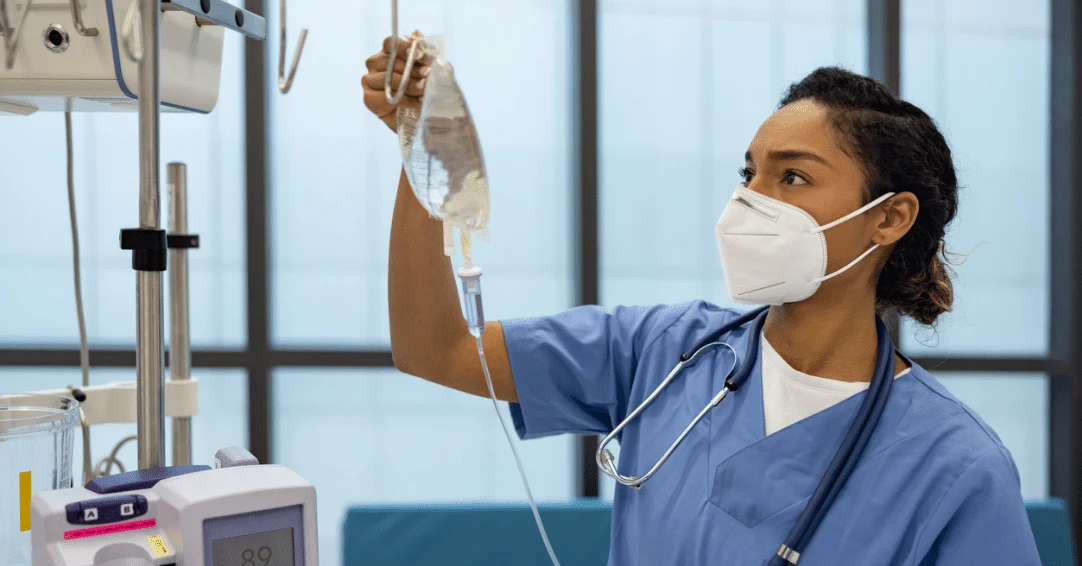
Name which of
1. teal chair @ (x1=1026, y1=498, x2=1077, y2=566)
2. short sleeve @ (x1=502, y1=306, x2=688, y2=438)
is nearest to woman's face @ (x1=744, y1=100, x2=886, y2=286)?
short sleeve @ (x1=502, y1=306, x2=688, y2=438)

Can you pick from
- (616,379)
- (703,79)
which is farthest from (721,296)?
(616,379)

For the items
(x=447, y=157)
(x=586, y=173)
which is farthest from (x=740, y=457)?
(x=586, y=173)

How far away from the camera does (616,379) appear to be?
4.28 feet

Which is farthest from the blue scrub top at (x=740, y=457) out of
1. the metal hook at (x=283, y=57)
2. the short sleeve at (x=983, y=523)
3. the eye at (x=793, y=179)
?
the metal hook at (x=283, y=57)

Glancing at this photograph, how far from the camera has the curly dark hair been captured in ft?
3.72

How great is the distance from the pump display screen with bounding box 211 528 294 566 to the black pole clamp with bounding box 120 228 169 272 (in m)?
0.24

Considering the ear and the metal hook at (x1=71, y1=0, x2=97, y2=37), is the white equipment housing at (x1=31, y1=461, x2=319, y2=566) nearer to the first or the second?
the metal hook at (x1=71, y1=0, x2=97, y2=37)

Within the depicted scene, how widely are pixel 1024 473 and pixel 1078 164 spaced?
40.0 inches

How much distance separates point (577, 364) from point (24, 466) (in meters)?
0.71

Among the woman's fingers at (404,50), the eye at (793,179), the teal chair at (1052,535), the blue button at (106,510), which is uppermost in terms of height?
the woman's fingers at (404,50)

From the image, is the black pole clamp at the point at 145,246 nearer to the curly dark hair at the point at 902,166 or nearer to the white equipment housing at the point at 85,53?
the white equipment housing at the point at 85,53

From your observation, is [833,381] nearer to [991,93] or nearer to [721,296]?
[721,296]

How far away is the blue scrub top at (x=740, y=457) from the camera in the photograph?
3.27 ft

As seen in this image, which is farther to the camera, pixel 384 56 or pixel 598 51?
pixel 598 51
